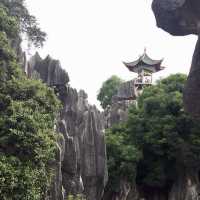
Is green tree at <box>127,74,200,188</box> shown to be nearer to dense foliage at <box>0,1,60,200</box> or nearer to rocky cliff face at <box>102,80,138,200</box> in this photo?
rocky cliff face at <box>102,80,138,200</box>

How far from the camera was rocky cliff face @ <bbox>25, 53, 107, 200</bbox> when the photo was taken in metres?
16.7

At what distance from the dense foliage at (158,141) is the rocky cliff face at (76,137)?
274 cm

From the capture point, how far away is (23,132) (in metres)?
14.1

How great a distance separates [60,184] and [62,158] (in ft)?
3.91

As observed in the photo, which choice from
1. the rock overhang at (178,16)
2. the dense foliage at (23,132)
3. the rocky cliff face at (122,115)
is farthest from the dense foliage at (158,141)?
the rock overhang at (178,16)

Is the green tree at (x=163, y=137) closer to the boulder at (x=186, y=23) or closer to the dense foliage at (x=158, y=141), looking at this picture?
the dense foliage at (x=158, y=141)

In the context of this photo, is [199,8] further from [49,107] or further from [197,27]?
[49,107]

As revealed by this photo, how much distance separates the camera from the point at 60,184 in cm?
1520

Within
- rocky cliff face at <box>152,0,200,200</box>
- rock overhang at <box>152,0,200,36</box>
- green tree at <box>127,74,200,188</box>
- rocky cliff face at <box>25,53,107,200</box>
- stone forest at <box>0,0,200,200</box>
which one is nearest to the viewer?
rocky cliff face at <box>152,0,200,200</box>

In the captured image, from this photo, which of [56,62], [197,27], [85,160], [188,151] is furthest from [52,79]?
[197,27]

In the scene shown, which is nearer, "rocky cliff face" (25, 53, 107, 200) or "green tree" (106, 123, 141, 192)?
"rocky cliff face" (25, 53, 107, 200)

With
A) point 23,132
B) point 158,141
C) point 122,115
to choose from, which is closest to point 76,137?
point 23,132

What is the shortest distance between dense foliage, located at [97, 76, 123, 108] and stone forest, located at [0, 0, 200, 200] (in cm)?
1066

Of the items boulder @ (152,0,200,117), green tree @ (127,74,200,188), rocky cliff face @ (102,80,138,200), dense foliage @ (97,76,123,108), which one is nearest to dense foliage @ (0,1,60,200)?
boulder @ (152,0,200,117)
